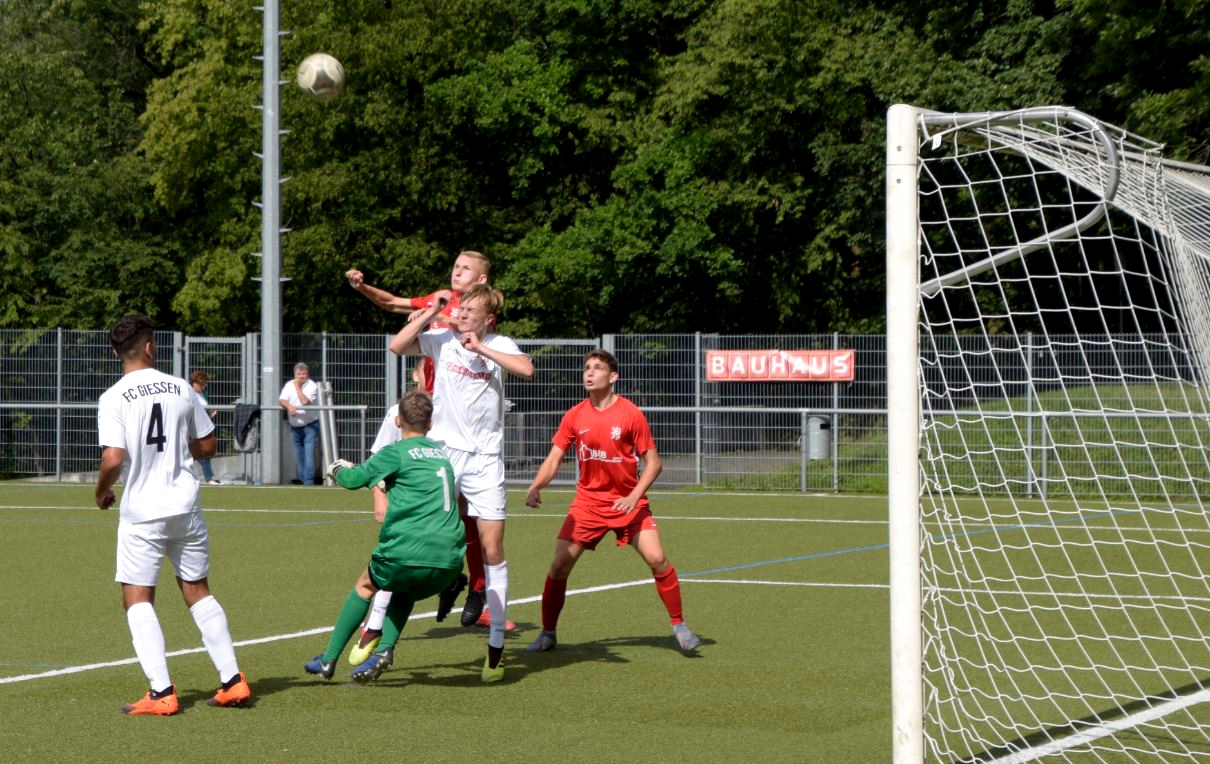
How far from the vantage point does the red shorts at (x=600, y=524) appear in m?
8.90

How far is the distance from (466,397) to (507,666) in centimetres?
147

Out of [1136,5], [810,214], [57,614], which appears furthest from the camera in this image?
[810,214]

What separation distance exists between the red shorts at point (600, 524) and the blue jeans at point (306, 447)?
1551cm

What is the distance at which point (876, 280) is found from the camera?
3475cm

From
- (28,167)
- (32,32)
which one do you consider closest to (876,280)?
(28,167)

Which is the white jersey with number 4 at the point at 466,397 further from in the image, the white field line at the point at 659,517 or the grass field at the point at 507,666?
the white field line at the point at 659,517

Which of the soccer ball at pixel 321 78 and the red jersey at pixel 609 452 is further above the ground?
the soccer ball at pixel 321 78

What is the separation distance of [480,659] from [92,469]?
18.1 meters

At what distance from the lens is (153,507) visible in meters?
7.17

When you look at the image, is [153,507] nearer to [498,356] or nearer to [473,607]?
[498,356]

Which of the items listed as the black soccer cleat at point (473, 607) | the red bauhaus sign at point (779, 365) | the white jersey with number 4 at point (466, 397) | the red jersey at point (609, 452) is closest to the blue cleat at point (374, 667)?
the white jersey with number 4 at point (466, 397)

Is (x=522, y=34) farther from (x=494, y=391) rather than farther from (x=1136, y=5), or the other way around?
(x=494, y=391)

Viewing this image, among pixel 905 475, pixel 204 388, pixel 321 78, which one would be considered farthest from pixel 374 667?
pixel 204 388

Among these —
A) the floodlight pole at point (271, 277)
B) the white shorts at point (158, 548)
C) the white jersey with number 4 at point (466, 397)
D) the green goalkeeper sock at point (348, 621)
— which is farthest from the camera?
the floodlight pole at point (271, 277)
